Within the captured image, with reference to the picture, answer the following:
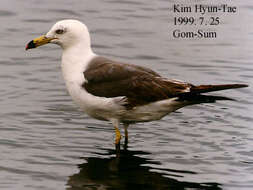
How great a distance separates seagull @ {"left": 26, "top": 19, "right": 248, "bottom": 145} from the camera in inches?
339

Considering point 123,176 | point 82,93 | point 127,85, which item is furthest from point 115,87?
point 123,176

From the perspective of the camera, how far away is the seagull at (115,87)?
28.2 ft

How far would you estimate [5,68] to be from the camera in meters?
12.0

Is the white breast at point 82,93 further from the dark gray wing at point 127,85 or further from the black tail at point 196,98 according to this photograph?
the black tail at point 196,98

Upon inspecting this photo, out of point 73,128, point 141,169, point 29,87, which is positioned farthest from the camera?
point 29,87

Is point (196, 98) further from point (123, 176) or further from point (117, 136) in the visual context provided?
point (123, 176)

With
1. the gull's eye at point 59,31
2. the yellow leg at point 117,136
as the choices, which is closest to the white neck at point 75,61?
the gull's eye at point 59,31

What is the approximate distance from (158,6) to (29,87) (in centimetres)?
560

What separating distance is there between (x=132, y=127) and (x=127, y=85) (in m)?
1.35

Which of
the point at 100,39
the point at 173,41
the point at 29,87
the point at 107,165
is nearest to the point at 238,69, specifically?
the point at 173,41

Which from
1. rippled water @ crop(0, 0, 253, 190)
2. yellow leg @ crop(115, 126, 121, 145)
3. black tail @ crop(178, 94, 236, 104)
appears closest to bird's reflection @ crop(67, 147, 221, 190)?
rippled water @ crop(0, 0, 253, 190)

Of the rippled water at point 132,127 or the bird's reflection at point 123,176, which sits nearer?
the bird's reflection at point 123,176

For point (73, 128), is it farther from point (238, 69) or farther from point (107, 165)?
point (238, 69)

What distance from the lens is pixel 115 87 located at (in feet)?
28.4
